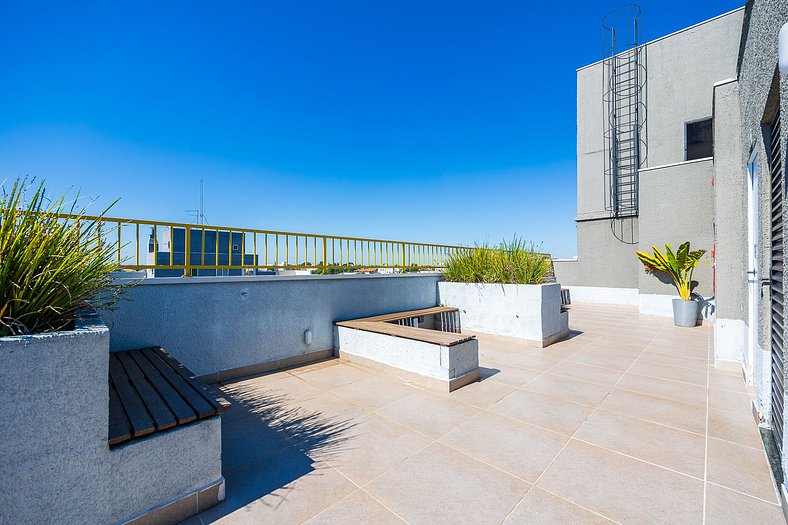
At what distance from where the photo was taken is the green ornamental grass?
1650mm

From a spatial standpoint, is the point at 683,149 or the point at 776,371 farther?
the point at 683,149

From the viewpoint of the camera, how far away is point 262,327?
4.68m

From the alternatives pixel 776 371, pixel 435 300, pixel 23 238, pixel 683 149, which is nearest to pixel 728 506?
pixel 776 371

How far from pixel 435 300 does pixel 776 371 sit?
18.1ft

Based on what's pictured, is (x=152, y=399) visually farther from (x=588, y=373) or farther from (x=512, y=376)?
(x=588, y=373)

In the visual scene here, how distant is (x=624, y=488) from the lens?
6.91ft

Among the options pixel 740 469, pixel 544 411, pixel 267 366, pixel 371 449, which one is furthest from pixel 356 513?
pixel 267 366

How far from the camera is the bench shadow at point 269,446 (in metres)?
2.08

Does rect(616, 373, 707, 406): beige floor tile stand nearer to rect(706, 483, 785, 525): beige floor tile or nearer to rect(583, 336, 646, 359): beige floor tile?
rect(583, 336, 646, 359): beige floor tile

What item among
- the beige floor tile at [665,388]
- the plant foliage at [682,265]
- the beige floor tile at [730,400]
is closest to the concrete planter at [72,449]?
the beige floor tile at [665,388]

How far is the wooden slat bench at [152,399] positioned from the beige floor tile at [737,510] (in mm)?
2945

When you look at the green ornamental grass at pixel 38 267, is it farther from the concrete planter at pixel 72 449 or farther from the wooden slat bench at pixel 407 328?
the wooden slat bench at pixel 407 328

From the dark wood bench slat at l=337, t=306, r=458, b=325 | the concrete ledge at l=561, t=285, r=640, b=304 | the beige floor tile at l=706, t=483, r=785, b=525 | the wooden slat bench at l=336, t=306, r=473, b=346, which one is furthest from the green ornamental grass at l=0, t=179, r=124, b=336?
the concrete ledge at l=561, t=285, r=640, b=304

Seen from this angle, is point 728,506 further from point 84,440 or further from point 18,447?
point 18,447
